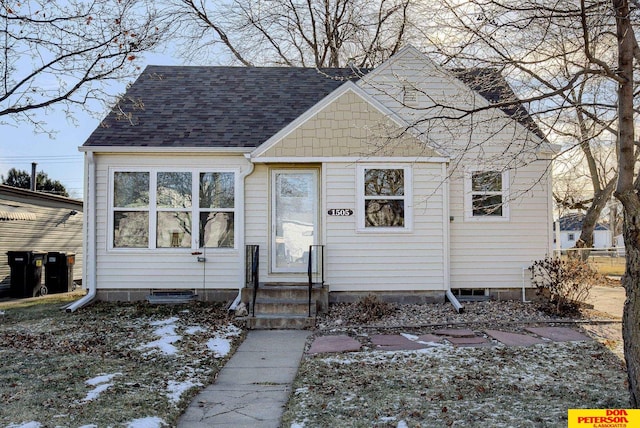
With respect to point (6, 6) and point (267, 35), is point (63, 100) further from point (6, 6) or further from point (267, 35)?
point (267, 35)

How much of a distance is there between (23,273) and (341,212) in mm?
8509

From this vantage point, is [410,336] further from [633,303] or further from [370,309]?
[633,303]

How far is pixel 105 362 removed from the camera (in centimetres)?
583

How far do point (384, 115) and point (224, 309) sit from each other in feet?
15.7

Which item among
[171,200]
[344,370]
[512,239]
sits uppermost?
[171,200]

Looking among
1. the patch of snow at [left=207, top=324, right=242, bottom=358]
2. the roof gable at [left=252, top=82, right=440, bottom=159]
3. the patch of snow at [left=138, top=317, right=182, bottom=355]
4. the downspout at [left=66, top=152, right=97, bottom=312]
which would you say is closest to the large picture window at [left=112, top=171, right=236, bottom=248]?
the downspout at [left=66, top=152, right=97, bottom=312]

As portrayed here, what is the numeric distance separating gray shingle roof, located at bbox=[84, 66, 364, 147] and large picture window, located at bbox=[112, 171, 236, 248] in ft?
2.28

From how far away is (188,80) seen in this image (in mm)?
12320

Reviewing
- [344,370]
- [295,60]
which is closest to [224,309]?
[344,370]

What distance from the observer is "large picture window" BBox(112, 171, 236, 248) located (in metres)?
10.1

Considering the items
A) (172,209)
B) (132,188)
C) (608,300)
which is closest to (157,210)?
(172,209)

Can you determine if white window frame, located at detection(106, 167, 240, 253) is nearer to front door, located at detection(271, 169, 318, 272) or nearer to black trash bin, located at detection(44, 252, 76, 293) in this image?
front door, located at detection(271, 169, 318, 272)

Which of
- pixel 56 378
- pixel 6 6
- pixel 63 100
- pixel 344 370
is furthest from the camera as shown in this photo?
pixel 63 100

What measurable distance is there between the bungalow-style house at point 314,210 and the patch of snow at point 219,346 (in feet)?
8.01
